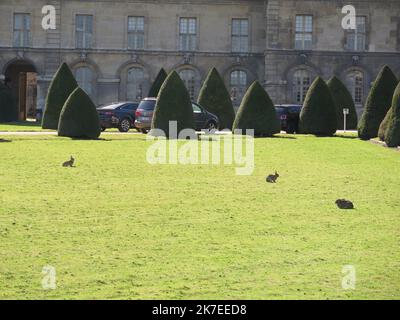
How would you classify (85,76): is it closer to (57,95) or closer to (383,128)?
(57,95)

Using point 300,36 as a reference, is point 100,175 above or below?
below

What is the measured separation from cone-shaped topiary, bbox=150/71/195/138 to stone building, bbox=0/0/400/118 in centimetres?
1841

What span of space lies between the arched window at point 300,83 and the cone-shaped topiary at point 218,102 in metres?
10.9

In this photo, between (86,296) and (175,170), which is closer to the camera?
(86,296)

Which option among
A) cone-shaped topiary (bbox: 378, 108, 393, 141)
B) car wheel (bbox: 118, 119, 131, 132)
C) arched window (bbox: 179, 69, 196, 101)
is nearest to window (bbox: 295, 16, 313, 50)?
arched window (bbox: 179, 69, 196, 101)

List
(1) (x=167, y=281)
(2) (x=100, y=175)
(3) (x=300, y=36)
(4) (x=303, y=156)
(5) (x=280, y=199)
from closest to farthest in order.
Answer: (1) (x=167, y=281) → (5) (x=280, y=199) → (2) (x=100, y=175) → (4) (x=303, y=156) → (3) (x=300, y=36)

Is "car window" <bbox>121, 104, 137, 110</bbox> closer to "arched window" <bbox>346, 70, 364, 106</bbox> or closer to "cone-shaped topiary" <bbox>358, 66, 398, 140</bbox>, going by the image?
"cone-shaped topiary" <bbox>358, 66, 398, 140</bbox>

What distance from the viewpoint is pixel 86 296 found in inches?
311

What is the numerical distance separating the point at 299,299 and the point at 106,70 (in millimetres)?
41537

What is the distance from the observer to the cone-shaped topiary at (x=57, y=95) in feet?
112

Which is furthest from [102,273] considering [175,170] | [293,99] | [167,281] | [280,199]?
[293,99]

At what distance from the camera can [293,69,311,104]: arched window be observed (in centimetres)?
4738

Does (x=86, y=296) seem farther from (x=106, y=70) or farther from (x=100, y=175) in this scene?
(x=106, y=70)

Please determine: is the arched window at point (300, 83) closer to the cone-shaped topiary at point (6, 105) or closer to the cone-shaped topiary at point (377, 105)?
the cone-shaped topiary at point (6, 105)
